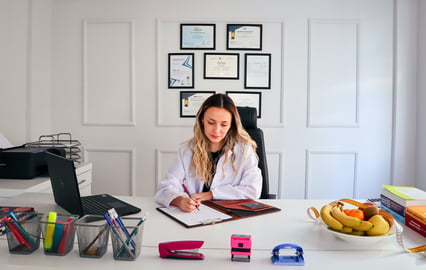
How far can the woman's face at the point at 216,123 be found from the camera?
1.83 meters

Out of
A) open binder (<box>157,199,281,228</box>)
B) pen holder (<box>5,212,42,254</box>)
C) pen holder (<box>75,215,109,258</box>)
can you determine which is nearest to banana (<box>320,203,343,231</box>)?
open binder (<box>157,199,281,228</box>)

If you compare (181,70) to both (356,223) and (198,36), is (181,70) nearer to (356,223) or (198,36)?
(198,36)

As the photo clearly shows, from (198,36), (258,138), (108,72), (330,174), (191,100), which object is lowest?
(330,174)

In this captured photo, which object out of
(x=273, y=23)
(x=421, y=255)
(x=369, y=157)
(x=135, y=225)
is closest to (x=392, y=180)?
(x=369, y=157)

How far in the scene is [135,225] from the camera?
102cm

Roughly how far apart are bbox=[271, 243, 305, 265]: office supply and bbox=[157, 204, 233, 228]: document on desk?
0.35 meters

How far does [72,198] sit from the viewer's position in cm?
129

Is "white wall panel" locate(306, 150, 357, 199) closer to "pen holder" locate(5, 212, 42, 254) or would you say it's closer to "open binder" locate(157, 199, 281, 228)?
"open binder" locate(157, 199, 281, 228)

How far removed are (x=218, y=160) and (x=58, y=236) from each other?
998 millimetres

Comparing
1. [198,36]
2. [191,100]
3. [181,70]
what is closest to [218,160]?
[191,100]

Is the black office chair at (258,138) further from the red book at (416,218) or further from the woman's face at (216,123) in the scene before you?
the red book at (416,218)

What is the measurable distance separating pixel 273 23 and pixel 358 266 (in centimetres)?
271

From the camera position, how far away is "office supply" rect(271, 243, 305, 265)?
97 cm

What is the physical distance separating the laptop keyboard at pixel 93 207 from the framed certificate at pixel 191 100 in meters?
1.81
